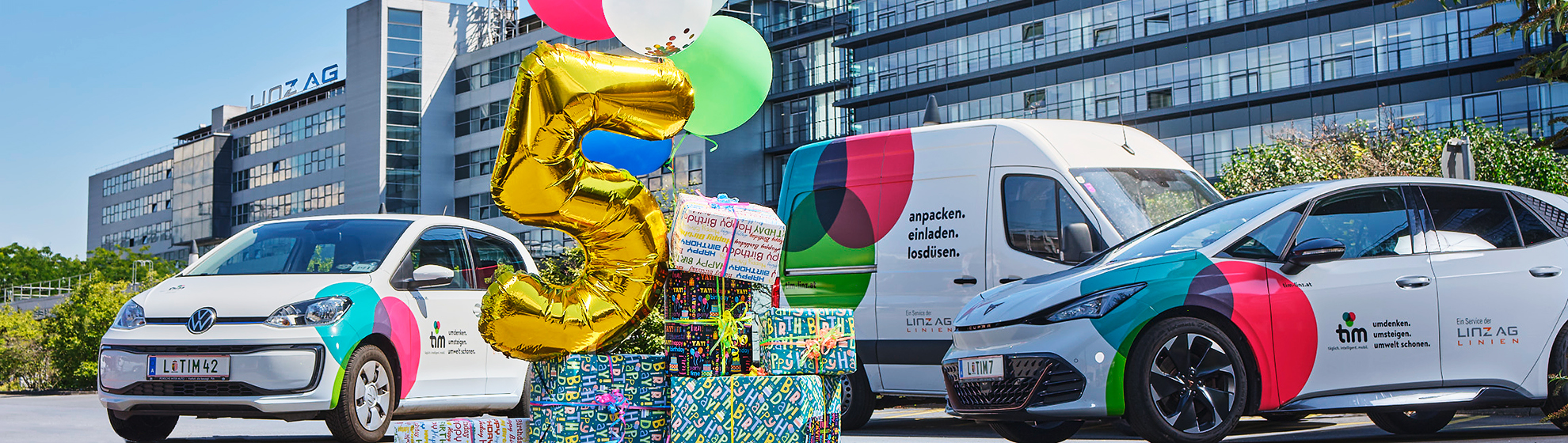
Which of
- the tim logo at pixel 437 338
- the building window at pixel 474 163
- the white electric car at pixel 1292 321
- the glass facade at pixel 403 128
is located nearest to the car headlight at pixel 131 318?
the tim logo at pixel 437 338

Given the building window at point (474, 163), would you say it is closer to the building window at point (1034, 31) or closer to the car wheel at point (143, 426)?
the building window at point (1034, 31)

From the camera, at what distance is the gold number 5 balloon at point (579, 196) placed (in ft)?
20.7

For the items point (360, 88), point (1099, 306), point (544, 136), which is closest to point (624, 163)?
point (544, 136)

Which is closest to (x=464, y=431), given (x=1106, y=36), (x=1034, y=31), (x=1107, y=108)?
(x=1107, y=108)

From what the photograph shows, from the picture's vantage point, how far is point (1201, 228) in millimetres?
7367

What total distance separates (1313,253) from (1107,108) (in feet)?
157

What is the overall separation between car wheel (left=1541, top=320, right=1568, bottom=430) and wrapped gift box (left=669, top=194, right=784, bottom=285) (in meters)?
4.05

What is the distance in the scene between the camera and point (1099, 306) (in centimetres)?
676

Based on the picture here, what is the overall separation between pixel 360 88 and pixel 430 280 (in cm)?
7010

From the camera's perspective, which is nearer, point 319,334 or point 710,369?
point 710,369

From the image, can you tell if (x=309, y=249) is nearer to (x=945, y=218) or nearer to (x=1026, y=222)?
(x=945, y=218)

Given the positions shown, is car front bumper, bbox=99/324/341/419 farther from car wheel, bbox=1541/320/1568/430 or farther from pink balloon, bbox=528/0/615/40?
car wheel, bbox=1541/320/1568/430

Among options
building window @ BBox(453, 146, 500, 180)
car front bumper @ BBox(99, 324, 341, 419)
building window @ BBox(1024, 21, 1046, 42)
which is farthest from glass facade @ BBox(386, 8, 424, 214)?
A: car front bumper @ BBox(99, 324, 341, 419)

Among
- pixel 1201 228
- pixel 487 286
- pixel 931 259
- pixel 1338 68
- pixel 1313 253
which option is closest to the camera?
pixel 1313 253
